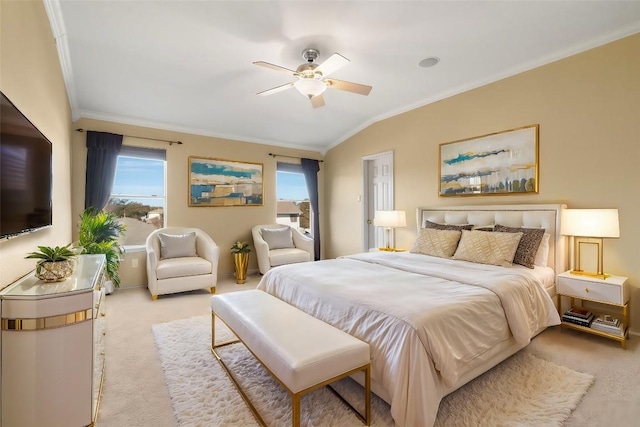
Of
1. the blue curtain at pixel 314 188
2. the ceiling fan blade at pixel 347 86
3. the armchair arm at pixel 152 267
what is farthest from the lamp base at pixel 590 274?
the armchair arm at pixel 152 267

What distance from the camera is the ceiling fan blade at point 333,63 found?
8.02ft

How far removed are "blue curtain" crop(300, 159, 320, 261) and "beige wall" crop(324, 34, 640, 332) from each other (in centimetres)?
236

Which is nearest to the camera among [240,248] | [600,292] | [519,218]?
[600,292]

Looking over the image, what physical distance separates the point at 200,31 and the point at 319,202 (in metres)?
4.19

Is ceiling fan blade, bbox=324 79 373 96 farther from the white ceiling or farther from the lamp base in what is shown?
the lamp base

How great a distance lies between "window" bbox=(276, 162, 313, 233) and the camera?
20.2 ft

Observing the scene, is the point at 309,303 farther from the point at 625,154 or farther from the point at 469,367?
the point at 625,154

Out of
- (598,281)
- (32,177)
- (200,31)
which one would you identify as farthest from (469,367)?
(200,31)

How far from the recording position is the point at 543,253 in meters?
3.08

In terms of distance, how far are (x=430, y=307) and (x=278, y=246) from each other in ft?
12.9

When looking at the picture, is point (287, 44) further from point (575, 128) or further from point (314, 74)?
point (575, 128)

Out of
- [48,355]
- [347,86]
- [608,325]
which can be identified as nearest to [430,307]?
[48,355]

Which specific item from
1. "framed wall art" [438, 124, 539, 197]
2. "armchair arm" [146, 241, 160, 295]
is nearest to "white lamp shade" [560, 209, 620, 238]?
"framed wall art" [438, 124, 539, 197]

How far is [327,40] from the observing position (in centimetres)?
292
